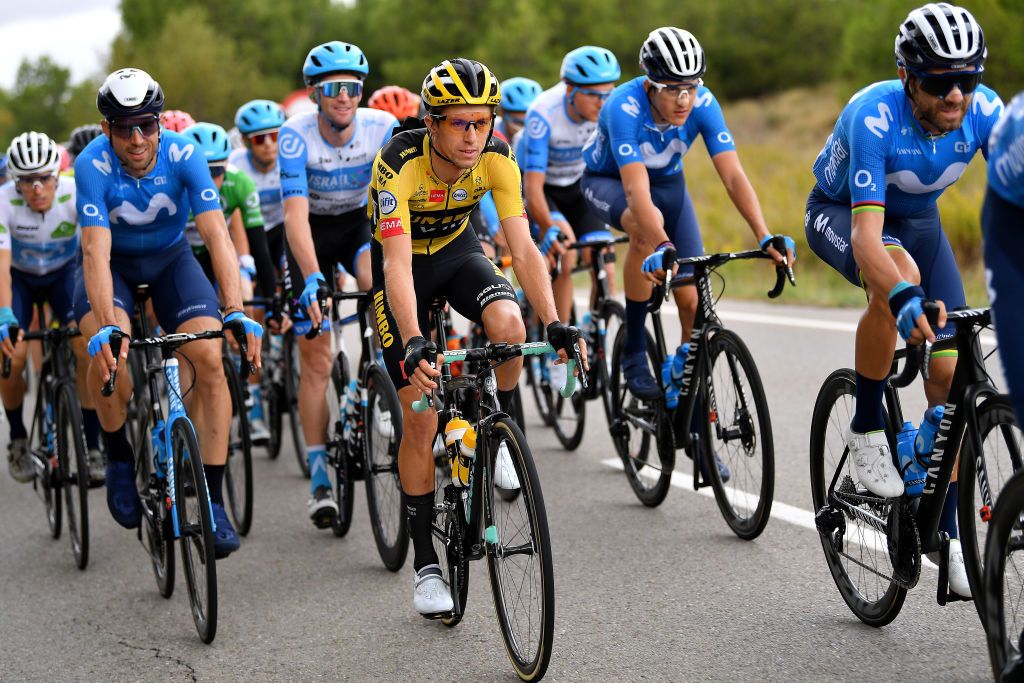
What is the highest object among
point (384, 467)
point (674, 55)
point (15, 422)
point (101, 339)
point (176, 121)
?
point (674, 55)

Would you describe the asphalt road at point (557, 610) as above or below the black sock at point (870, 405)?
below

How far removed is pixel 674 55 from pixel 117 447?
342 centimetres

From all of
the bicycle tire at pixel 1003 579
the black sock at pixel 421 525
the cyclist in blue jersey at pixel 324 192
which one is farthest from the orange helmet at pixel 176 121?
the bicycle tire at pixel 1003 579

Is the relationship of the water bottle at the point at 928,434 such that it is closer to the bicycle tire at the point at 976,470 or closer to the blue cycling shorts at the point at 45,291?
the bicycle tire at the point at 976,470

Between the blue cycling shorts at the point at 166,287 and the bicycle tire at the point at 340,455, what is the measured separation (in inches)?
35.6

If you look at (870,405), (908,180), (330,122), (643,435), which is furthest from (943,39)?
(330,122)

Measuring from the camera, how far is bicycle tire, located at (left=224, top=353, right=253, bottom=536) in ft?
21.5

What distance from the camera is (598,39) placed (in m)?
76.9

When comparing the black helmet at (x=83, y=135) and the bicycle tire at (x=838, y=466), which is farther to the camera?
the black helmet at (x=83, y=135)

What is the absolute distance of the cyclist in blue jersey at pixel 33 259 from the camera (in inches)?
266

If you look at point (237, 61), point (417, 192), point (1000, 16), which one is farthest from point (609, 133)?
point (237, 61)

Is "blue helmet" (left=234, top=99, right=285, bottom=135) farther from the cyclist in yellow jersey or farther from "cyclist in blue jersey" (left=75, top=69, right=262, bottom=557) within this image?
the cyclist in yellow jersey

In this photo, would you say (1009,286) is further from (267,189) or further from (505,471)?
(267,189)

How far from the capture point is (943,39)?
13.0ft
